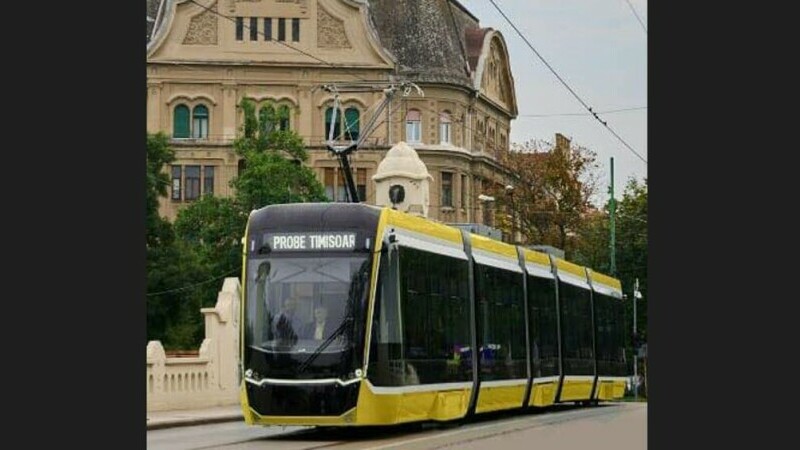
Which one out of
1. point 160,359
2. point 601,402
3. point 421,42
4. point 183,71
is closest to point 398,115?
point 421,42

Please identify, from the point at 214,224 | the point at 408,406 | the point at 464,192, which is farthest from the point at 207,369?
the point at 464,192

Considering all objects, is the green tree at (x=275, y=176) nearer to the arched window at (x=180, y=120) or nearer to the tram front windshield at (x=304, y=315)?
the arched window at (x=180, y=120)

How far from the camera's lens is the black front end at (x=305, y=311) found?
21.1 metres

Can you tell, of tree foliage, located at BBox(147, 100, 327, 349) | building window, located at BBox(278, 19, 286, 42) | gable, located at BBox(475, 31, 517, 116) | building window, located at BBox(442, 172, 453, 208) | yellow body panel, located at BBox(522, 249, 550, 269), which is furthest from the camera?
building window, located at BBox(442, 172, 453, 208)

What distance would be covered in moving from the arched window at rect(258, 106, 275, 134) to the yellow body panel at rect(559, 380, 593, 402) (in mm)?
28902

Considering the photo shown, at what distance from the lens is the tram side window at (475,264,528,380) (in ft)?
89.7

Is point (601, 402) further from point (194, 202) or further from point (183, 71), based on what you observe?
point (183, 71)

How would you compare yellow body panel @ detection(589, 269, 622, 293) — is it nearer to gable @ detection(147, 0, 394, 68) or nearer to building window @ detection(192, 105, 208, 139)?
gable @ detection(147, 0, 394, 68)

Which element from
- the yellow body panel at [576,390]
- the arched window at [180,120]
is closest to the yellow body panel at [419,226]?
the yellow body panel at [576,390]

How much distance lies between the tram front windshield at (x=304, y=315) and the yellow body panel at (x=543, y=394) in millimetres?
10201

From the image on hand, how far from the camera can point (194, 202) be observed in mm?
58656

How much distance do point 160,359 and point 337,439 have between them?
11.9 metres

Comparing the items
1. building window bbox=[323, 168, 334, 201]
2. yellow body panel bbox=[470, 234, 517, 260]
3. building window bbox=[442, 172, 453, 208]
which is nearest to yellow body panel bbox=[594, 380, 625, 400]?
yellow body panel bbox=[470, 234, 517, 260]

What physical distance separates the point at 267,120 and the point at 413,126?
15.6 meters
